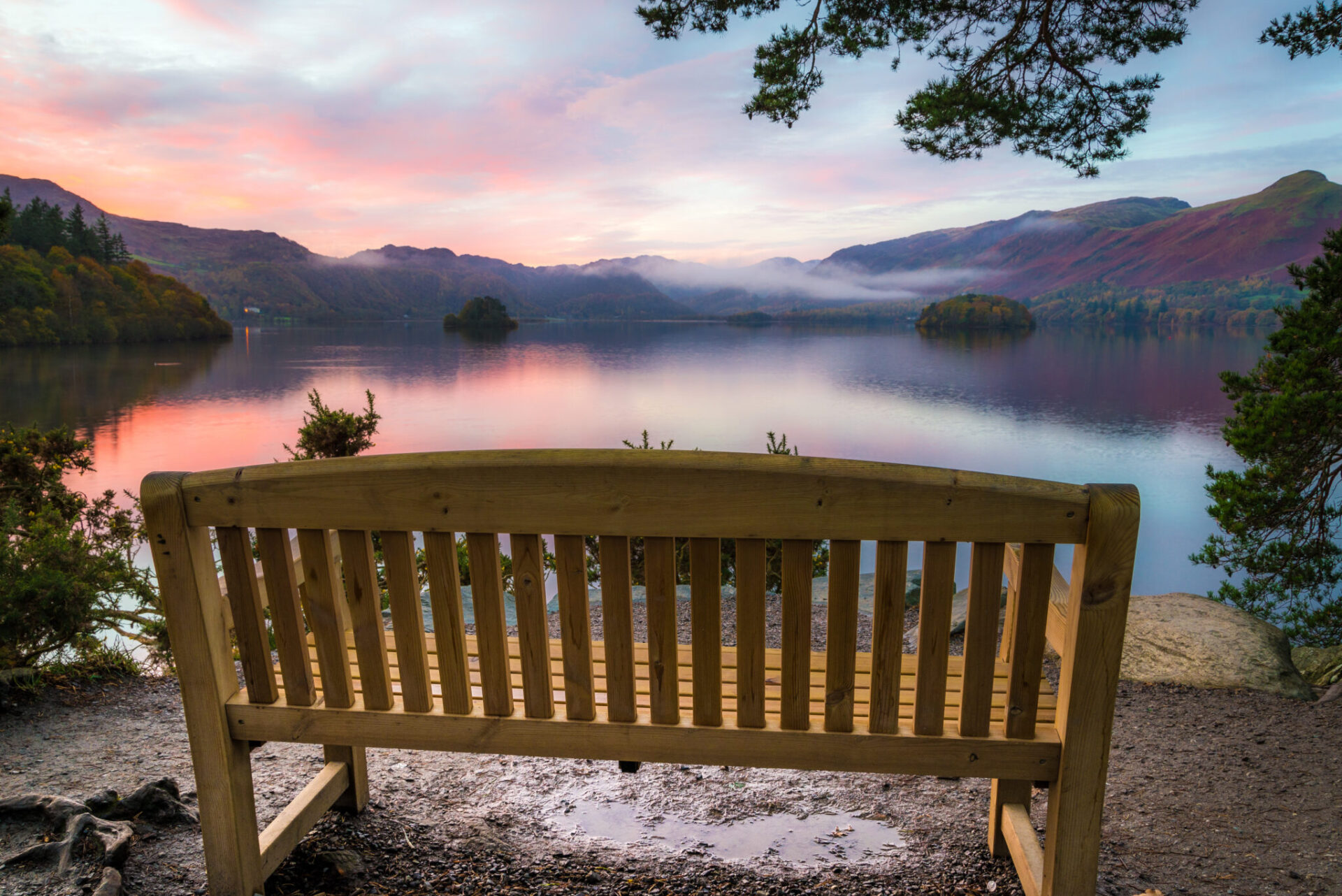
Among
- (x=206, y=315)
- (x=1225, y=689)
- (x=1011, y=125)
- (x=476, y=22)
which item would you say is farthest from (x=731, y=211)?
(x=1225, y=689)

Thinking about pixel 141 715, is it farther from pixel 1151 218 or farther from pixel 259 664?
pixel 1151 218

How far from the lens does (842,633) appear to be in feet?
4.72

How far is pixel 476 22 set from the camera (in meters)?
8.26

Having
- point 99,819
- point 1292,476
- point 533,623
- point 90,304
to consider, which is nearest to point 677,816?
point 533,623

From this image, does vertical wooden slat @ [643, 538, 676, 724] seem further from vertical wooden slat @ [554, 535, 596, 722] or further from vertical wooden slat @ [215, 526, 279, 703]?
vertical wooden slat @ [215, 526, 279, 703]

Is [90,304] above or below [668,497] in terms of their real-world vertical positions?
above

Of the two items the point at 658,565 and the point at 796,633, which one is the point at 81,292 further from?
the point at 796,633

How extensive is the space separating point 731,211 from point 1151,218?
28479 mm

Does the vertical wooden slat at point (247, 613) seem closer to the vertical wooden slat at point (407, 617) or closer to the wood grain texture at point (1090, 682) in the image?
the vertical wooden slat at point (407, 617)

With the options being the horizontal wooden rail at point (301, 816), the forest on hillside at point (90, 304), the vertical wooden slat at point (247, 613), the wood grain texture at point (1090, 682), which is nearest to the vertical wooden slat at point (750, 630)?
the wood grain texture at point (1090, 682)

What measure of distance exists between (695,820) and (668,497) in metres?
1.44

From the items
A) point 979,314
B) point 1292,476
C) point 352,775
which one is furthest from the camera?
point 979,314

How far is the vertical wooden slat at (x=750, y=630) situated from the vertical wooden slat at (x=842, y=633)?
13cm

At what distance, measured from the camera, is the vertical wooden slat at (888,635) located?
1.38 m
